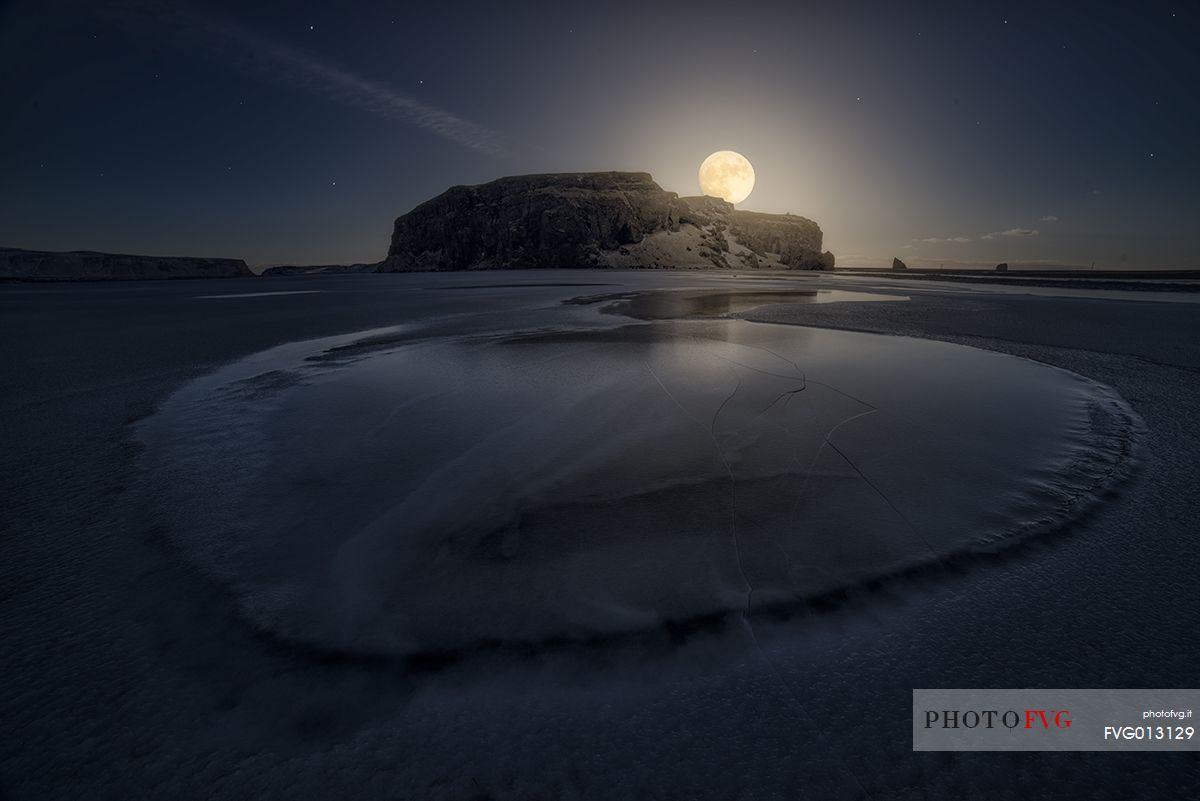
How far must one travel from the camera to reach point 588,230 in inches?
4906

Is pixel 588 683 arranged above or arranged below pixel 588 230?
below

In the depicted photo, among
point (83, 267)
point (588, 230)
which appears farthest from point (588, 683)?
point (83, 267)

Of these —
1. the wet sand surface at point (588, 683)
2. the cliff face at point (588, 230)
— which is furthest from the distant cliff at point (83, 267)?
the wet sand surface at point (588, 683)

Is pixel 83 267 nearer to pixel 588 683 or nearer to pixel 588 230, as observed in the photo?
pixel 588 230

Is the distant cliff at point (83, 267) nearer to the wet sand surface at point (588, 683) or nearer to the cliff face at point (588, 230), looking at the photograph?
the cliff face at point (588, 230)

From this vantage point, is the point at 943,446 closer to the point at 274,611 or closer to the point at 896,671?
the point at 896,671

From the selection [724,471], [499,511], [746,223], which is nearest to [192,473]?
[499,511]

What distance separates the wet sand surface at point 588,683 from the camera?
53.1 inches

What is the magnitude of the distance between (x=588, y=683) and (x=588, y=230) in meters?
131

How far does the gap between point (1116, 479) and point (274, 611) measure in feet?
16.3

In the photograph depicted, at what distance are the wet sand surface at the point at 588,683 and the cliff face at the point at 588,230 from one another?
403 feet

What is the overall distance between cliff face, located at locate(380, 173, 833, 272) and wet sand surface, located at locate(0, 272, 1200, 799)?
12290 cm

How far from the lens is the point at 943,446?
3.82 metres

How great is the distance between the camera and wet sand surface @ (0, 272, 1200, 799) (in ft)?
4.43
